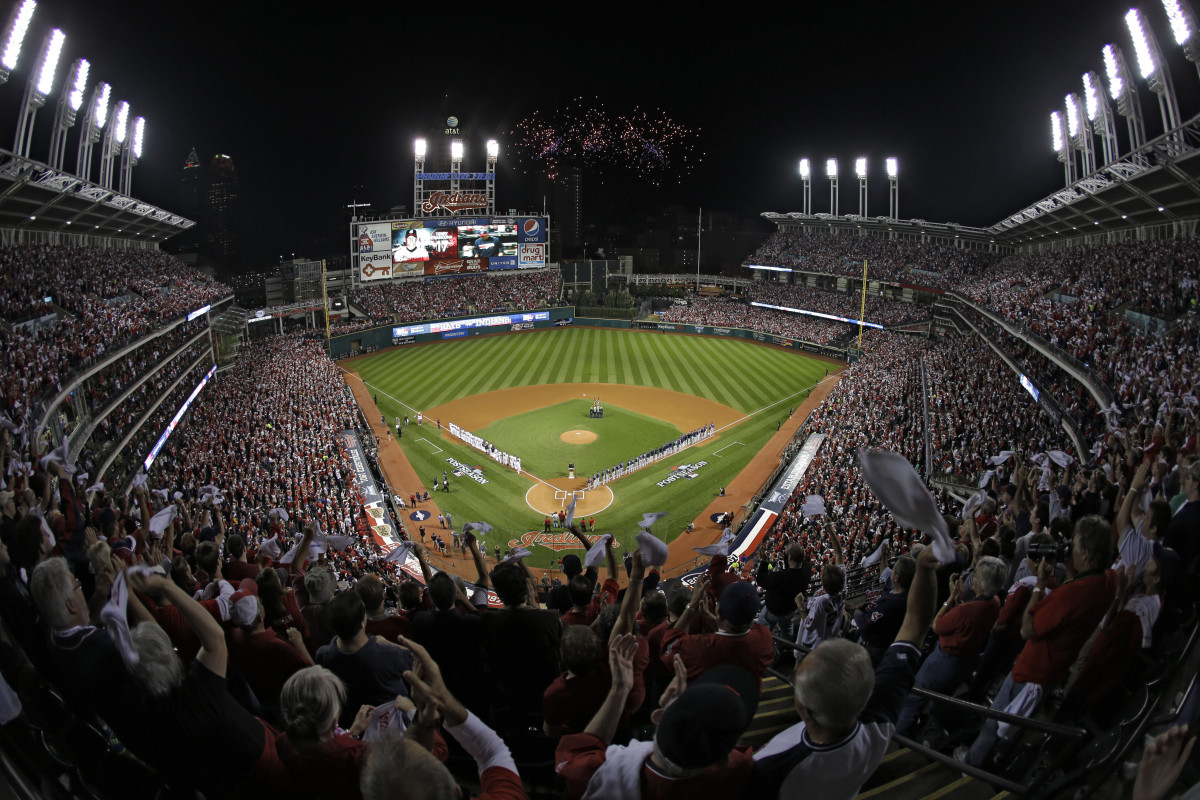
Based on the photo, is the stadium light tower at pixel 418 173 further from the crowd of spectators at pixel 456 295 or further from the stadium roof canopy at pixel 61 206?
the stadium roof canopy at pixel 61 206

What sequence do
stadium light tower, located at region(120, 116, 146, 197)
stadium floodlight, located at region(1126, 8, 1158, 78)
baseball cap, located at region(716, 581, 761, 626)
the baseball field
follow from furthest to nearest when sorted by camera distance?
1. stadium light tower, located at region(120, 116, 146, 197)
2. the baseball field
3. stadium floodlight, located at region(1126, 8, 1158, 78)
4. baseball cap, located at region(716, 581, 761, 626)

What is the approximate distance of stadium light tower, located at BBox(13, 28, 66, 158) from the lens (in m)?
24.6

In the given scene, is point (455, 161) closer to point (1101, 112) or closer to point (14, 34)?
point (14, 34)

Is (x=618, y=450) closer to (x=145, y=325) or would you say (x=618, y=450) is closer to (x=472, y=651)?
(x=145, y=325)

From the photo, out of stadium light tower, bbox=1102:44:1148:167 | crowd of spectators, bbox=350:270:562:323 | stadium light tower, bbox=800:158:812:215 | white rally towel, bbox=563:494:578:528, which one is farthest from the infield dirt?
stadium light tower, bbox=800:158:812:215

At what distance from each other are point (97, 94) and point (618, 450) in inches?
1217

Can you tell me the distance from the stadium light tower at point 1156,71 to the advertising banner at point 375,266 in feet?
160

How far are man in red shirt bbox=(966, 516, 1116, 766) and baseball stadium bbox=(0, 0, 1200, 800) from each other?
0.08ft

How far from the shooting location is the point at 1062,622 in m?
4.20

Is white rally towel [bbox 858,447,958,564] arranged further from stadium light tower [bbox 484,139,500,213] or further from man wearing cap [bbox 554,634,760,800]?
stadium light tower [bbox 484,139,500,213]

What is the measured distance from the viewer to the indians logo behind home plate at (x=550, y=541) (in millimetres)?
21422

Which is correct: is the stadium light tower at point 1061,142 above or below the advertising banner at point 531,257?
above

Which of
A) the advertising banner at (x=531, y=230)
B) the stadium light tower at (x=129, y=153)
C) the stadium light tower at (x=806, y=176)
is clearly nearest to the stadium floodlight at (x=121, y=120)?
the stadium light tower at (x=129, y=153)

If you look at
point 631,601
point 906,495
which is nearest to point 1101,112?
point 906,495
